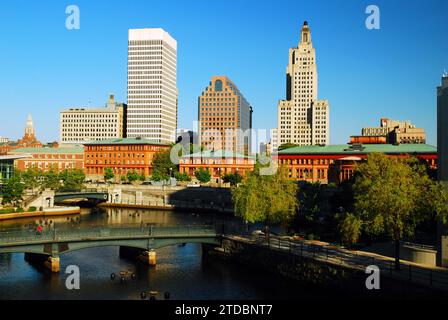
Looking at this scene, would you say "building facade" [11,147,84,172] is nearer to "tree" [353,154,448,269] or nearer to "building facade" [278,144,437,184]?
"building facade" [278,144,437,184]

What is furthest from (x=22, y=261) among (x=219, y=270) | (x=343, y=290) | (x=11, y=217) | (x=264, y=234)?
(x=11, y=217)

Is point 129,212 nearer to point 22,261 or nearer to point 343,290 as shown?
point 22,261

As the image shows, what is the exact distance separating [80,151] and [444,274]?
160 meters

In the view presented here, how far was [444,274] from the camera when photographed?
41812 mm

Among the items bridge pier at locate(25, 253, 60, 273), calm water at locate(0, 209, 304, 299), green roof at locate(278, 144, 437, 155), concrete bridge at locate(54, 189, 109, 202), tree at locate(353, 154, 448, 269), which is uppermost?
green roof at locate(278, 144, 437, 155)

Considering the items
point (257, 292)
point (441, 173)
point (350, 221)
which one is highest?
point (441, 173)

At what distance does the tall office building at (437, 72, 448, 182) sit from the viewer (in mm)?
44250

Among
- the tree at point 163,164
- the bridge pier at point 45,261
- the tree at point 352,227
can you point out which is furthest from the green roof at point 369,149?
the bridge pier at point 45,261

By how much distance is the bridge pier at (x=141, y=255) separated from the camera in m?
57.3

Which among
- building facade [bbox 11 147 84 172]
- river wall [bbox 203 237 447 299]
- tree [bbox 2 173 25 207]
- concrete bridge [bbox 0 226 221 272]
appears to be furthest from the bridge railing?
building facade [bbox 11 147 84 172]

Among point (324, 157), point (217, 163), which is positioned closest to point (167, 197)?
point (217, 163)

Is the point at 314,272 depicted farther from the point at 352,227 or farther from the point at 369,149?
the point at 369,149

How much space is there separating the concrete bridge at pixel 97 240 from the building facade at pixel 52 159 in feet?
417

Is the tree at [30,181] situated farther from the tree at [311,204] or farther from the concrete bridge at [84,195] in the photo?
the tree at [311,204]
